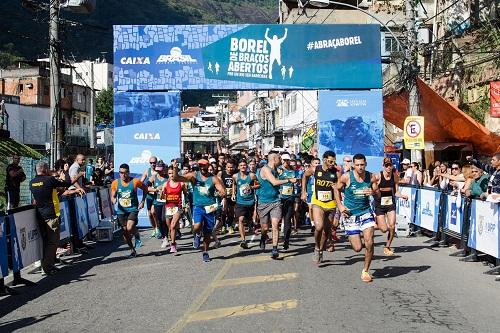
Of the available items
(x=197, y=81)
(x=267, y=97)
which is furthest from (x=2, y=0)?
(x=197, y=81)

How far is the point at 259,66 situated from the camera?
20.8 metres

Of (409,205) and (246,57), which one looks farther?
(246,57)

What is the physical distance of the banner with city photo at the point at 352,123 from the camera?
69.4ft

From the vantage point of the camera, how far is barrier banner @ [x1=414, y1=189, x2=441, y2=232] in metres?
15.4

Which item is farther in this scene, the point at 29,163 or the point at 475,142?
the point at 29,163

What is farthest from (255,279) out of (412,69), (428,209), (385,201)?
(412,69)

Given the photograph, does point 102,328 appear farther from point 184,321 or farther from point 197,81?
point 197,81

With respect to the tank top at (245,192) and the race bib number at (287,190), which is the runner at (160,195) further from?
the race bib number at (287,190)

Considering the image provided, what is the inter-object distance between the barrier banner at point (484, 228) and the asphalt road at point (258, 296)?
458 millimetres

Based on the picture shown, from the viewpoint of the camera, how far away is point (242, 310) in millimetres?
7812

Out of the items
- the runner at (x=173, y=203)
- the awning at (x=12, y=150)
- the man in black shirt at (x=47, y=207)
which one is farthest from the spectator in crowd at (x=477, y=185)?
the awning at (x=12, y=150)

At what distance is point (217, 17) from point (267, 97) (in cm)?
7723

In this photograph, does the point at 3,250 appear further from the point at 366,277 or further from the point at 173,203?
the point at 366,277

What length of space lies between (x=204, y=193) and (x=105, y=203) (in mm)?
7209
